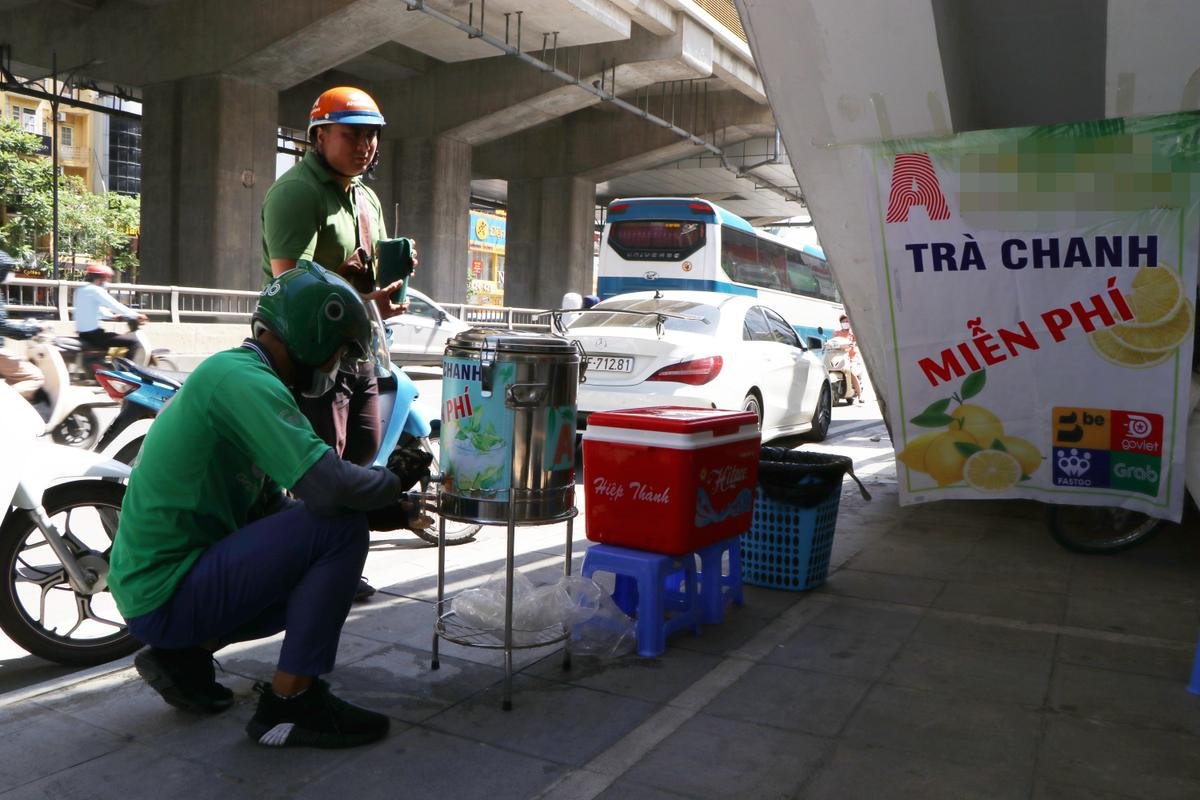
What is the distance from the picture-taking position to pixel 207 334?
661 inches

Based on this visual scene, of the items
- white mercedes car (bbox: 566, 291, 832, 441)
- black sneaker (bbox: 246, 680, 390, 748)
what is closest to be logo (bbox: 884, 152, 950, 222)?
black sneaker (bbox: 246, 680, 390, 748)

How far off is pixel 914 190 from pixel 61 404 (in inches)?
290

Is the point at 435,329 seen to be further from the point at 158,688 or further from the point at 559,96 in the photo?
the point at 158,688

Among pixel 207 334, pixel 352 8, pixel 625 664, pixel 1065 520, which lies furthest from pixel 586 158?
pixel 625 664

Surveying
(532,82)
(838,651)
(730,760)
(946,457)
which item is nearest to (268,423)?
(730,760)

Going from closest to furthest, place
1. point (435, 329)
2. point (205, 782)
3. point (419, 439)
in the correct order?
1. point (205, 782)
2. point (419, 439)
3. point (435, 329)

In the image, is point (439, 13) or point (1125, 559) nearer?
point (1125, 559)

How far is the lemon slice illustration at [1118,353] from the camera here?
3.97m

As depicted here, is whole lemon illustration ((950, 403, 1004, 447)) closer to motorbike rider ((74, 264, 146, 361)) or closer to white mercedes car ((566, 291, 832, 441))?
white mercedes car ((566, 291, 832, 441))

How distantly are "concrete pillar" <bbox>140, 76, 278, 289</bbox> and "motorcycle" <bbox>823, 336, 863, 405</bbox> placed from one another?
12.2 metres

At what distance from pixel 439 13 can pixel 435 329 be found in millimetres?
5445

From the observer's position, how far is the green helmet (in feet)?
9.16

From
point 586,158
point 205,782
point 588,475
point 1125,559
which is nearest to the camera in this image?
point 205,782

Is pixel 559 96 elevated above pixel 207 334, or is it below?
above
